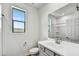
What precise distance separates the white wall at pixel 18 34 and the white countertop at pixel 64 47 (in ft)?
0.73

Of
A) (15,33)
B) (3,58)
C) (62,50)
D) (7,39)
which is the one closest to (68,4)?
(62,50)

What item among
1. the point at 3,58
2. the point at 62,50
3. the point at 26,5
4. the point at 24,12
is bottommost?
the point at 3,58

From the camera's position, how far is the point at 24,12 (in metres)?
1.04

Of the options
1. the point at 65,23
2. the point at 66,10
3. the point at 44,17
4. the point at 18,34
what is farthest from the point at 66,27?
the point at 18,34

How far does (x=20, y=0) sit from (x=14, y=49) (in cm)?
73

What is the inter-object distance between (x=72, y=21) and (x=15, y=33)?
83cm

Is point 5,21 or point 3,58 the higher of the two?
point 5,21

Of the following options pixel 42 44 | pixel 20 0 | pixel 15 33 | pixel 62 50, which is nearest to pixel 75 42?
pixel 62 50

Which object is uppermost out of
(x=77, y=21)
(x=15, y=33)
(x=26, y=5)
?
(x=26, y=5)

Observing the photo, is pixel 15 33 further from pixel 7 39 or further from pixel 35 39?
pixel 35 39

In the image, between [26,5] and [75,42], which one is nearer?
[75,42]

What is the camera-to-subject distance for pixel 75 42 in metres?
0.92

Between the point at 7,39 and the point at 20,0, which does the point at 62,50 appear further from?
the point at 20,0

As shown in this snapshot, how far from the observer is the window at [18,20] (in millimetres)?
987
